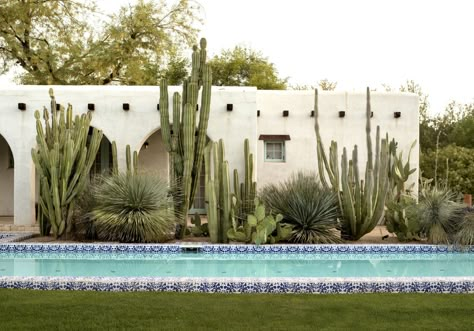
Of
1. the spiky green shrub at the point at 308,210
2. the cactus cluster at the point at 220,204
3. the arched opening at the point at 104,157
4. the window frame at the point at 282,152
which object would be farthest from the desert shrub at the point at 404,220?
the arched opening at the point at 104,157

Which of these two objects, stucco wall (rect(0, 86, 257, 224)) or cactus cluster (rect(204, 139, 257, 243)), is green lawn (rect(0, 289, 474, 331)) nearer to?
cactus cluster (rect(204, 139, 257, 243))

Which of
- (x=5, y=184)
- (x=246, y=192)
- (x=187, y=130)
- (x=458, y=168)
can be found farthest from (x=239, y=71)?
(x=187, y=130)

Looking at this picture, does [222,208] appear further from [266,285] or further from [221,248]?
[266,285]

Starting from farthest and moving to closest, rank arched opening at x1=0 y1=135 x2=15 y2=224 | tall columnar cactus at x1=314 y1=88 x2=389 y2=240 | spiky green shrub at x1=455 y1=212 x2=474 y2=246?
arched opening at x1=0 y1=135 x2=15 y2=224 < tall columnar cactus at x1=314 y1=88 x2=389 y2=240 < spiky green shrub at x1=455 y1=212 x2=474 y2=246

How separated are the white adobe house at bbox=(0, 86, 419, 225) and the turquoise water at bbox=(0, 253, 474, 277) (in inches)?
186

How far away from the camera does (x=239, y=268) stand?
11.1m

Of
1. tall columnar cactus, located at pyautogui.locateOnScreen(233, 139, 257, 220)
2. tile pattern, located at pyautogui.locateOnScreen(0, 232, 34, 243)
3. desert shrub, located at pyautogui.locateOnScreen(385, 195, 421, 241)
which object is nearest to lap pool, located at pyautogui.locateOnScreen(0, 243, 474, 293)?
tile pattern, located at pyautogui.locateOnScreen(0, 232, 34, 243)

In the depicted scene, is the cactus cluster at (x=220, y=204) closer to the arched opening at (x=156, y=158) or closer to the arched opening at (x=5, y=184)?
the arched opening at (x=156, y=158)

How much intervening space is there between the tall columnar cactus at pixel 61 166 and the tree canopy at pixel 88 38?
1610 cm

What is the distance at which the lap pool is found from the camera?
8.69m

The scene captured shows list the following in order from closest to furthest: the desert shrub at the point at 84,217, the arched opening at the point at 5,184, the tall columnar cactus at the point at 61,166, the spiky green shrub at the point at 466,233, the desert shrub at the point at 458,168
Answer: the spiky green shrub at the point at 466,233 < the tall columnar cactus at the point at 61,166 < the desert shrub at the point at 84,217 < the arched opening at the point at 5,184 < the desert shrub at the point at 458,168

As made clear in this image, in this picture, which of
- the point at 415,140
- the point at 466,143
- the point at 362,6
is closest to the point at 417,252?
the point at 415,140

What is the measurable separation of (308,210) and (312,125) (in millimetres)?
5697

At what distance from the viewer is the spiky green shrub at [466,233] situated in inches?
491
